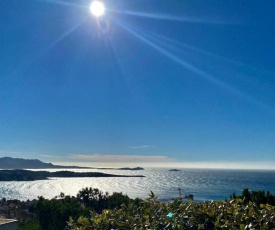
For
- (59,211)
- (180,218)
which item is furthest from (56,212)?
(180,218)

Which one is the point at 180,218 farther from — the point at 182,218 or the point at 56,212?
the point at 56,212

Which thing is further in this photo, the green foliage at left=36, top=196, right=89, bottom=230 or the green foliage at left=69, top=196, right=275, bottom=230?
the green foliage at left=36, top=196, right=89, bottom=230

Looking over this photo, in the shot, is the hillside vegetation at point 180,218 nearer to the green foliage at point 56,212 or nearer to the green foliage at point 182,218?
the green foliage at point 182,218

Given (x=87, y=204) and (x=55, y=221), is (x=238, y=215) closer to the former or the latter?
(x=55, y=221)

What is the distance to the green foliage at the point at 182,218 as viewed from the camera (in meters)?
4.10

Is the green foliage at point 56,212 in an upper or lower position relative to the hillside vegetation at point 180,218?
lower

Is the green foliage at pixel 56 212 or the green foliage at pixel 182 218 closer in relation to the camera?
the green foliage at pixel 182 218

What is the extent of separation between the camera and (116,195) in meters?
44.5

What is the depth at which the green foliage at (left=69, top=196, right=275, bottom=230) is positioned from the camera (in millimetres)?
4098

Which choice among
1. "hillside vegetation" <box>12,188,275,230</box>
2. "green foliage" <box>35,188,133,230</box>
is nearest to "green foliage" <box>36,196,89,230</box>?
"green foliage" <box>35,188,133,230</box>

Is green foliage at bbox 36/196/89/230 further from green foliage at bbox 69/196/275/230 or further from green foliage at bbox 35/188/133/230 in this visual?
green foliage at bbox 69/196/275/230

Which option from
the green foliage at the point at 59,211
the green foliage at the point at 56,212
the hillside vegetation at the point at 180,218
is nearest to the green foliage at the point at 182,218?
the hillside vegetation at the point at 180,218

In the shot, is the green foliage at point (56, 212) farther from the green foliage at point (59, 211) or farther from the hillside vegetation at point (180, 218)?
the hillside vegetation at point (180, 218)

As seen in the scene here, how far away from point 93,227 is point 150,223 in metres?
0.85
